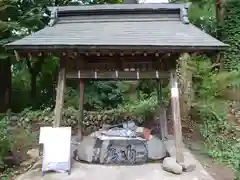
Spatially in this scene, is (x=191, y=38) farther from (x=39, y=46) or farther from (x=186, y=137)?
(x=186, y=137)

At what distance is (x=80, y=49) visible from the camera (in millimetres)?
4441

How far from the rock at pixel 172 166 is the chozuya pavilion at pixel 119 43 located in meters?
0.16

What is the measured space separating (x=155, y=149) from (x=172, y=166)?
23.7 inches

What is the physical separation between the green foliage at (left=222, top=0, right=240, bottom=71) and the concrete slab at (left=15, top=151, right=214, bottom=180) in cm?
654

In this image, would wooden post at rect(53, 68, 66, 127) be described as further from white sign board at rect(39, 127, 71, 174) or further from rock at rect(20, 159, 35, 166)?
rock at rect(20, 159, 35, 166)

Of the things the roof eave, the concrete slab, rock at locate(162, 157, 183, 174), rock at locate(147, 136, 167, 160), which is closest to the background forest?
the concrete slab

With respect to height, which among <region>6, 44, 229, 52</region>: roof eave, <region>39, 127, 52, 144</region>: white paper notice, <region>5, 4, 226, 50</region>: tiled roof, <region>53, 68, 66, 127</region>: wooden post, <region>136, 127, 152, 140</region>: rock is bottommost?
<region>136, 127, 152, 140</region>: rock

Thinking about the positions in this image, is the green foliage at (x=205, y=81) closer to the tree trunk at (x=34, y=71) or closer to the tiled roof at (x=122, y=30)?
the tiled roof at (x=122, y=30)

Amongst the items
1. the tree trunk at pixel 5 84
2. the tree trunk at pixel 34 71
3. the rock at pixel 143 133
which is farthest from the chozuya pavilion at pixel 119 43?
the tree trunk at pixel 34 71

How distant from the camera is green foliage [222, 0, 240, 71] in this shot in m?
10.6

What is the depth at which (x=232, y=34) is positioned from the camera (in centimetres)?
1071

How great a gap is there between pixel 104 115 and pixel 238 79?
380 cm

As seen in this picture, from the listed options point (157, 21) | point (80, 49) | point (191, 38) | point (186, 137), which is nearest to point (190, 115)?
point (186, 137)

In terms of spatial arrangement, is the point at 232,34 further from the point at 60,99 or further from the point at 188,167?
the point at 60,99
